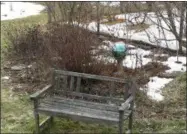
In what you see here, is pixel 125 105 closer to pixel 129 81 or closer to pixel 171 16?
pixel 129 81

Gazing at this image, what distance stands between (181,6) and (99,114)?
125 inches

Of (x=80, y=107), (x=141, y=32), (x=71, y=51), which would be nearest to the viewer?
(x=80, y=107)

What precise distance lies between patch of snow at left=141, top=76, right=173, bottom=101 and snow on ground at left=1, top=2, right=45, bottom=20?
6.75 metres

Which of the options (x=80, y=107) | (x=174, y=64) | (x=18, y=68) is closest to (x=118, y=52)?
(x=174, y=64)

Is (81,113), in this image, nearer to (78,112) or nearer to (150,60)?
(78,112)

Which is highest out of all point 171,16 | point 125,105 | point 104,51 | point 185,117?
point 171,16

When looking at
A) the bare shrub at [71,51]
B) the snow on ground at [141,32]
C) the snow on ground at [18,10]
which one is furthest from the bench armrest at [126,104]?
the snow on ground at [18,10]

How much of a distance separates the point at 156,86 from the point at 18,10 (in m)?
8.18

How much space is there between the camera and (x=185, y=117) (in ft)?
18.0

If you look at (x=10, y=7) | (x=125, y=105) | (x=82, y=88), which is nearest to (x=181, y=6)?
(x=82, y=88)

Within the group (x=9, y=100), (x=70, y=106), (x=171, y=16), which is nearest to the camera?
(x=70, y=106)

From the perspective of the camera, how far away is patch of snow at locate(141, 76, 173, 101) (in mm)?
6223

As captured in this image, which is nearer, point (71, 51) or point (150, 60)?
point (71, 51)

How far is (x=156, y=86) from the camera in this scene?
21.9 feet
